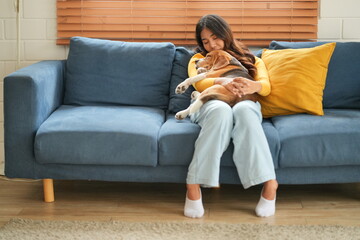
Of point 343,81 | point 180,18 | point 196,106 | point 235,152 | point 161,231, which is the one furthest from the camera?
point 180,18

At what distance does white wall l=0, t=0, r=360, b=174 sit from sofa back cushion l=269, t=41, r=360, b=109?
0.40m

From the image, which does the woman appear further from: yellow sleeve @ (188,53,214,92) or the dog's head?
the dog's head

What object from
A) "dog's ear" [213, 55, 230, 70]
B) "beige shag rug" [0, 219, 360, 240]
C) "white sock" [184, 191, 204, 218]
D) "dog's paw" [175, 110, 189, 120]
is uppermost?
"dog's ear" [213, 55, 230, 70]

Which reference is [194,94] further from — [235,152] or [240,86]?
[235,152]

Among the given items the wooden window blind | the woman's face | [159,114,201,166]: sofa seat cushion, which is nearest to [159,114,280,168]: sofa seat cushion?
[159,114,201,166]: sofa seat cushion

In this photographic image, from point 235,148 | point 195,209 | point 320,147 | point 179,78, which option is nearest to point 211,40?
point 179,78

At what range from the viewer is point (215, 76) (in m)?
2.79

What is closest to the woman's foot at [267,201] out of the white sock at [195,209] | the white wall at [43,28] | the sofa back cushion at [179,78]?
the white sock at [195,209]

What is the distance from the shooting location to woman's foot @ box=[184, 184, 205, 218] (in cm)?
248

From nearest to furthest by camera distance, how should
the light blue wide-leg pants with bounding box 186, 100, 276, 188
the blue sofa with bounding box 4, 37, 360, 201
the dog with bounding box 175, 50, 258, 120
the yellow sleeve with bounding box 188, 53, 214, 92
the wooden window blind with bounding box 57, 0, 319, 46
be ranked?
1. the light blue wide-leg pants with bounding box 186, 100, 276, 188
2. the blue sofa with bounding box 4, 37, 360, 201
3. the dog with bounding box 175, 50, 258, 120
4. the yellow sleeve with bounding box 188, 53, 214, 92
5. the wooden window blind with bounding box 57, 0, 319, 46

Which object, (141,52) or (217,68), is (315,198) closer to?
(217,68)

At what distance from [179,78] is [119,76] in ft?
1.12

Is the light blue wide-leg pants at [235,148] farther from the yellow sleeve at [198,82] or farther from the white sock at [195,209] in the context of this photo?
the yellow sleeve at [198,82]

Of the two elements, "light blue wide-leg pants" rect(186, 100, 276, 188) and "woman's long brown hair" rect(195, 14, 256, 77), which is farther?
"woman's long brown hair" rect(195, 14, 256, 77)
